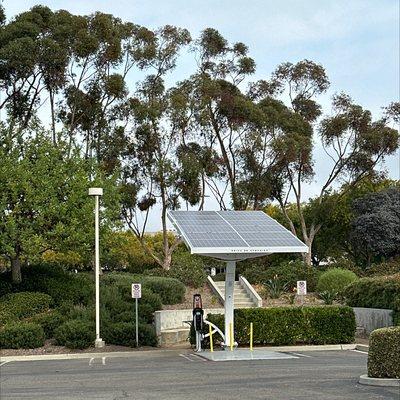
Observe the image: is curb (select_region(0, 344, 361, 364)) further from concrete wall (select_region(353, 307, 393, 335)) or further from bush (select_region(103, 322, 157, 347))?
concrete wall (select_region(353, 307, 393, 335))

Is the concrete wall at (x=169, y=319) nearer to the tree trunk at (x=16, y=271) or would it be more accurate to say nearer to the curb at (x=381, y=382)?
the tree trunk at (x=16, y=271)

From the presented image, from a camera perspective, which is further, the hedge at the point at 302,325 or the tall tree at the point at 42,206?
the tall tree at the point at 42,206

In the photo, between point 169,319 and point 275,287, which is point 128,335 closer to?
point 169,319

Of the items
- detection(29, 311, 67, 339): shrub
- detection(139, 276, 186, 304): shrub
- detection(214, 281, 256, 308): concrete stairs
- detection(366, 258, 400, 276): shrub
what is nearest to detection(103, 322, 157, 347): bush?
detection(29, 311, 67, 339): shrub

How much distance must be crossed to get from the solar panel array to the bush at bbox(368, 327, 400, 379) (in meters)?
7.88

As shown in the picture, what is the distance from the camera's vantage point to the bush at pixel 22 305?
30094mm

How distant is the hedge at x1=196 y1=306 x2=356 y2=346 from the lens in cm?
2659

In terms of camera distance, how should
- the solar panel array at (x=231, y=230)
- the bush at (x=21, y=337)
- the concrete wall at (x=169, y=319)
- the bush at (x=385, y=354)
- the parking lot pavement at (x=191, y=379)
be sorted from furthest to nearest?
the concrete wall at (x=169, y=319)
the bush at (x=21, y=337)
the solar panel array at (x=231, y=230)
the bush at (x=385, y=354)
the parking lot pavement at (x=191, y=379)

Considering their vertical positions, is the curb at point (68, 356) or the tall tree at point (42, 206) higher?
the tall tree at point (42, 206)

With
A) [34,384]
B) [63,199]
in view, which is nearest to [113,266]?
[63,199]

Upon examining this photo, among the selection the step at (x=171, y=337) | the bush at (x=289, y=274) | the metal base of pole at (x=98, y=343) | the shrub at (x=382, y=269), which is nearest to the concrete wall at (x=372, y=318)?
the step at (x=171, y=337)

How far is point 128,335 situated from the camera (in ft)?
91.7

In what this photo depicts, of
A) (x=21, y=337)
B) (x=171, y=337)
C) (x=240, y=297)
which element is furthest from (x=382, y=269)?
(x=21, y=337)

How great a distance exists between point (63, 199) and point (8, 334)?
770cm
